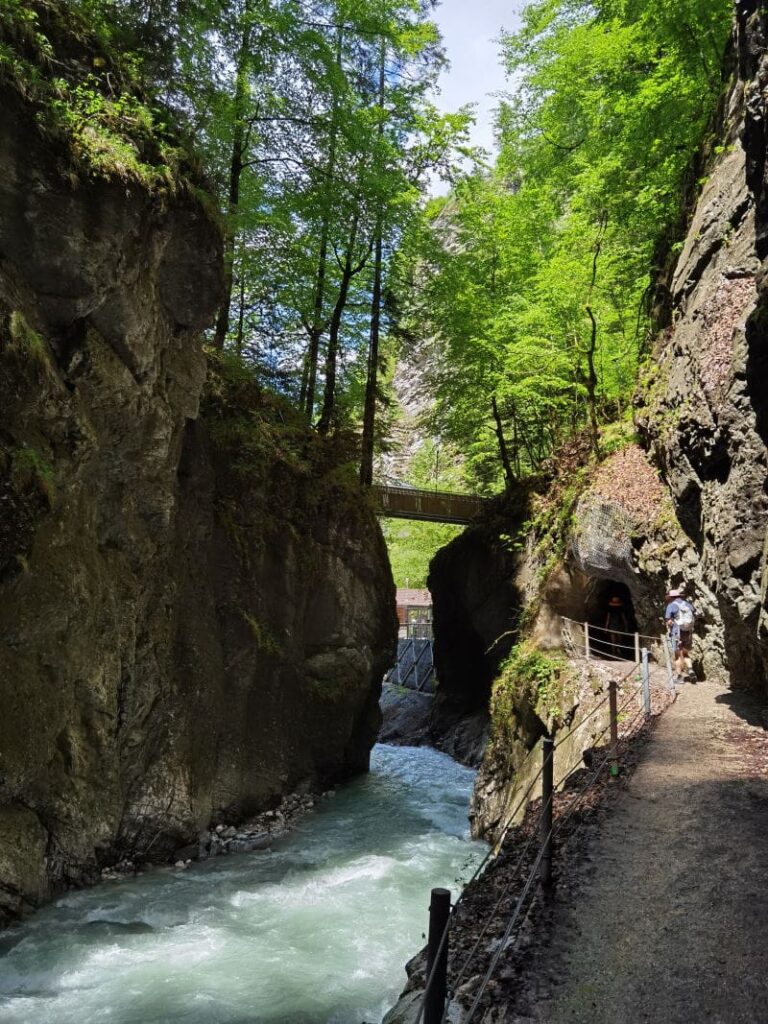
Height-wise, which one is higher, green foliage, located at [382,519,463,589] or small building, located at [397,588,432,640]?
green foliage, located at [382,519,463,589]

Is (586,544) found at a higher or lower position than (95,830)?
higher

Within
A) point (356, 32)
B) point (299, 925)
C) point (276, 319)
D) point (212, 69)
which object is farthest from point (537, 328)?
point (299, 925)

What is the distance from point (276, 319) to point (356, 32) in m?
7.03

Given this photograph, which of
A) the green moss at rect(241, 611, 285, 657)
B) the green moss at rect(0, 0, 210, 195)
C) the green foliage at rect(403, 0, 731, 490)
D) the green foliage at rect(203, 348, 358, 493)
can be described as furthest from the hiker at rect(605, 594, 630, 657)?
the green moss at rect(0, 0, 210, 195)

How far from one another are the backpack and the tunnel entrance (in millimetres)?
4697

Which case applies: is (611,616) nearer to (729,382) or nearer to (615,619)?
(615,619)

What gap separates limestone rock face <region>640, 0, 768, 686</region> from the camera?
7578mm

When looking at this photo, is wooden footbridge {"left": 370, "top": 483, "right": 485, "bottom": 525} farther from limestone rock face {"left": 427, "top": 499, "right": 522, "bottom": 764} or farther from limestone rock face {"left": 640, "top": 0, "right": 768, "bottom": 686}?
limestone rock face {"left": 640, "top": 0, "right": 768, "bottom": 686}

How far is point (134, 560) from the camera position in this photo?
34.1 feet

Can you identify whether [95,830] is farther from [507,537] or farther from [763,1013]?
[507,537]

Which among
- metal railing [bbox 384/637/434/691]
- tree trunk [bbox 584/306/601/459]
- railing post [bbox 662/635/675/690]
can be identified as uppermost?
tree trunk [bbox 584/306/601/459]

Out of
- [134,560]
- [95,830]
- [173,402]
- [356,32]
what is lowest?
[95,830]

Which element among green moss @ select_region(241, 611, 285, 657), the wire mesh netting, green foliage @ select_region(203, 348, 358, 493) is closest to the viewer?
green moss @ select_region(241, 611, 285, 657)

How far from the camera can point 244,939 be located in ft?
25.5
